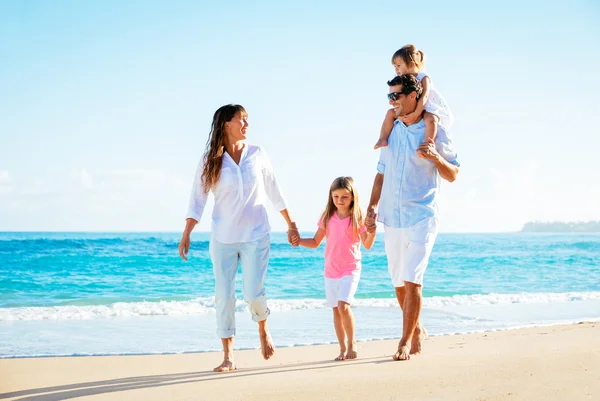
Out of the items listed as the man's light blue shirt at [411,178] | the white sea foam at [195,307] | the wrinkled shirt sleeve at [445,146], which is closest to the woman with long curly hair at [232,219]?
the man's light blue shirt at [411,178]

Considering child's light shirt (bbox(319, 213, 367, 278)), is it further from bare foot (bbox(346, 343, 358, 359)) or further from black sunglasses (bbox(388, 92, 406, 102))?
black sunglasses (bbox(388, 92, 406, 102))

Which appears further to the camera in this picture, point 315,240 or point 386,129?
point 315,240

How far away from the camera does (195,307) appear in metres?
10.6

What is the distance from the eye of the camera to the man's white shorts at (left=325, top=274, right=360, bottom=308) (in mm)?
4867

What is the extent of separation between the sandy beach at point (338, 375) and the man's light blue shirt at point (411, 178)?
1.04 meters

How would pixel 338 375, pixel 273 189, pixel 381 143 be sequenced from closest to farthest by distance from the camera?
1. pixel 338 375
2. pixel 381 143
3. pixel 273 189

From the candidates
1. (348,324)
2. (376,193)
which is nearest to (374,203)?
(376,193)

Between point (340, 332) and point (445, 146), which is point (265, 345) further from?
point (445, 146)

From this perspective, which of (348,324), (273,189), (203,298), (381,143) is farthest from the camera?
(203,298)

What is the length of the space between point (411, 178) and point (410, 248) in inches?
20.1

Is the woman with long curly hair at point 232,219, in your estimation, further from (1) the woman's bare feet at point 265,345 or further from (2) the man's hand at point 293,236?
(2) the man's hand at point 293,236

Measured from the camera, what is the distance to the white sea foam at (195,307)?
31.0ft

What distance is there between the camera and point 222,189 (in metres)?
4.71

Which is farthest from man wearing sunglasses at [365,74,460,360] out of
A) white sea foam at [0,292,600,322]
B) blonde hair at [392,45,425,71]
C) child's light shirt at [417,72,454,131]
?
white sea foam at [0,292,600,322]
